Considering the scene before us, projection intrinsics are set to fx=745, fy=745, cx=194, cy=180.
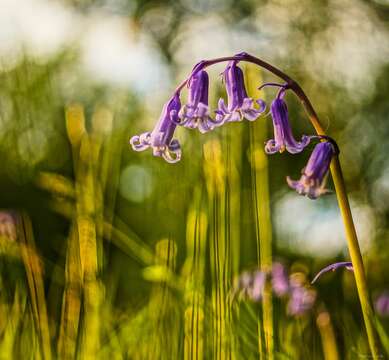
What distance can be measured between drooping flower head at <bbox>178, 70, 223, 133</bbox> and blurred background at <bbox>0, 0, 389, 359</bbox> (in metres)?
0.09

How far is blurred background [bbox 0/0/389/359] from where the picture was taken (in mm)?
2117

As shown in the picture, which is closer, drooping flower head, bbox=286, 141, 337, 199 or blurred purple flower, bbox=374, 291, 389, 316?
drooping flower head, bbox=286, 141, 337, 199

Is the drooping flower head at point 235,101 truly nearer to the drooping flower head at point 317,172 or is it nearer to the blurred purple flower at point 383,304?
the drooping flower head at point 317,172

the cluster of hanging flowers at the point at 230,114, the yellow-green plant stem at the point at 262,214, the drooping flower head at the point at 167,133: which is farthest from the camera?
the drooping flower head at the point at 167,133

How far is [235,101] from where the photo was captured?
1905 mm

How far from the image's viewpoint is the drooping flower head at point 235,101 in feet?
6.06

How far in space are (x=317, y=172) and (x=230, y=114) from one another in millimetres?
385

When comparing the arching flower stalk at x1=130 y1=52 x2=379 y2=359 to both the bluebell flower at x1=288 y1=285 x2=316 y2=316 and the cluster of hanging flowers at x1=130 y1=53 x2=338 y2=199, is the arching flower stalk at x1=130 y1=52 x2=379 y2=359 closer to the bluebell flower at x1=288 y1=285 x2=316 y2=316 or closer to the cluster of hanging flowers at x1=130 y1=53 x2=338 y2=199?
the cluster of hanging flowers at x1=130 y1=53 x2=338 y2=199

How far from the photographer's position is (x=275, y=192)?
1007cm

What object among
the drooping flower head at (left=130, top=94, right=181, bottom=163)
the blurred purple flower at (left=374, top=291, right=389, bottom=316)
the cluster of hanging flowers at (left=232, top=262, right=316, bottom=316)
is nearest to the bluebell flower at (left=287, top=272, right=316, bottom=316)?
the cluster of hanging flowers at (left=232, top=262, right=316, bottom=316)

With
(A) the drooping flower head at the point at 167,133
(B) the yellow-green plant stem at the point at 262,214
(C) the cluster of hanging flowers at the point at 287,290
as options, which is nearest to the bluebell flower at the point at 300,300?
(C) the cluster of hanging flowers at the point at 287,290

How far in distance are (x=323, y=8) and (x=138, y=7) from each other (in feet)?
10.5

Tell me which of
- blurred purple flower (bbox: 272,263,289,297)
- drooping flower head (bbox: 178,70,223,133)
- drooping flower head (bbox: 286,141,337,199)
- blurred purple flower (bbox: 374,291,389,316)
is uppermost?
blurred purple flower (bbox: 374,291,389,316)

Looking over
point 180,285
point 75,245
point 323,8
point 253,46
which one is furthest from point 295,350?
point 323,8
